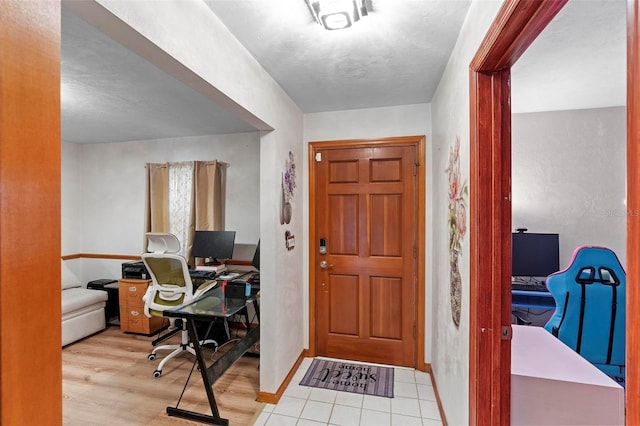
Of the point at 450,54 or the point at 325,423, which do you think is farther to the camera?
the point at 325,423

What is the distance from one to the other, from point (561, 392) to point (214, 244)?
3149mm

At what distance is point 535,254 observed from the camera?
246 cm

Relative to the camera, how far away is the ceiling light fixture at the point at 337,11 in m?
1.35

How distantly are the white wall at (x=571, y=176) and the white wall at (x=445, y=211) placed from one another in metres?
0.83

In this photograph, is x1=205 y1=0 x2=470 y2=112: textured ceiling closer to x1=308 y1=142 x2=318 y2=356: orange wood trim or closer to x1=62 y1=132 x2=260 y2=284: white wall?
x1=308 y1=142 x2=318 y2=356: orange wood trim

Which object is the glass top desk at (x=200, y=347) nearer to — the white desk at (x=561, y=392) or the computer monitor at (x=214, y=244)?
the computer monitor at (x=214, y=244)

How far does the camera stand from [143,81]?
220 centimetres

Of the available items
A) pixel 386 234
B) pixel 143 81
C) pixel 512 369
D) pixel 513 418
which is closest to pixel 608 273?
pixel 512 369

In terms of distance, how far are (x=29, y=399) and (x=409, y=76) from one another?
7.89 feet

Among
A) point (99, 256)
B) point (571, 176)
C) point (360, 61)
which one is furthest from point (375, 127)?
point (99, 256)

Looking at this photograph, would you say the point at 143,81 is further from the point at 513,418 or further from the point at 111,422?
A: the point at 513,418

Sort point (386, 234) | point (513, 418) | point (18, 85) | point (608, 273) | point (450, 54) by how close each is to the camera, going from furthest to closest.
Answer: point (386, 234), point (450, 54), point (608, 273), point (513, 418), point (18, 85)

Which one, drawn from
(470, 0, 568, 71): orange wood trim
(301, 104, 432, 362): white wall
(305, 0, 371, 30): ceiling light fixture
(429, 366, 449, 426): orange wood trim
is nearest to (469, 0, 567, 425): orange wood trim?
(470, 0, 568, 71): orange wood trim

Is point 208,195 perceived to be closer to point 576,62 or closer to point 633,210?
point 576,62
